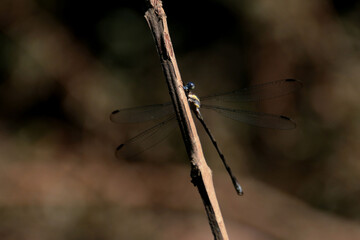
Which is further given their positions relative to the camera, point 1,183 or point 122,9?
Answer: point 122,9

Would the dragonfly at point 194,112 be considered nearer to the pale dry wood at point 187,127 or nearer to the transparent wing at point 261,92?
the transparent wing at point 261,92

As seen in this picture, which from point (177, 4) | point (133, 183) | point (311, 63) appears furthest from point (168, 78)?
point (311, 63)

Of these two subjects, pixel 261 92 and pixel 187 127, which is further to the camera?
pixel 261 92

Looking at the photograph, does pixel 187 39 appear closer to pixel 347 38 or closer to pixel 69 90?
pixel 69 90

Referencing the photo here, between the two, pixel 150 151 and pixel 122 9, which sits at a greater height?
pixel 122 9

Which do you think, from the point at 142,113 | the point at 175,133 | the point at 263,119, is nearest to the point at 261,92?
the point at 263,119

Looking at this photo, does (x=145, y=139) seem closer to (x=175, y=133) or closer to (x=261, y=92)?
(x=261, y=92)
